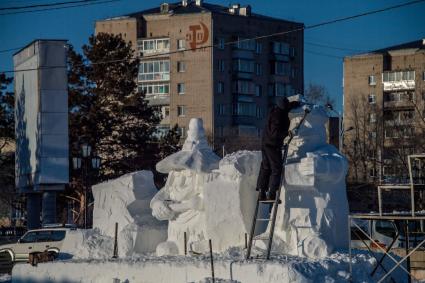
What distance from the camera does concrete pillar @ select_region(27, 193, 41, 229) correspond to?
127ft

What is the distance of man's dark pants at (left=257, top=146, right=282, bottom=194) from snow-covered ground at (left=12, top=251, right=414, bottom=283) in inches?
50.0

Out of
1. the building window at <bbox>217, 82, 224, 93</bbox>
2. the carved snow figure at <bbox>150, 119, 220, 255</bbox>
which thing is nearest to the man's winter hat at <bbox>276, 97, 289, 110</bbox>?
the carved snow figure at <bbox>150, 119, 220, 255</bbox>

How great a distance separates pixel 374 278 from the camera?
18781 millimetres

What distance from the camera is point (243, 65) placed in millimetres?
90750

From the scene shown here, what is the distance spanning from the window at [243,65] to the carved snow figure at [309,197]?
70399 millimetres

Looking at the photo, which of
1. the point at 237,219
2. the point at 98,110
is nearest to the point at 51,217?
the point at 98,110

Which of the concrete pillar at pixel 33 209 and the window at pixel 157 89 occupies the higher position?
the window at pixel 157 89

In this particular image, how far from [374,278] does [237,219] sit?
2.91 metres

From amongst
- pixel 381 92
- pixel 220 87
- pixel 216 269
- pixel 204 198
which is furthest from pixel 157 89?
pixel 216 269

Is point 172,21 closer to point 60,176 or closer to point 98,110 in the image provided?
point 98,110

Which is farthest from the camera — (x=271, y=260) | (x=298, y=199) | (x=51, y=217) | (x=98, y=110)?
(x=98, y=110)

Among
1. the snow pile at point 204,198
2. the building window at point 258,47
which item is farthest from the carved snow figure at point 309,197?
the building window at point 258,47

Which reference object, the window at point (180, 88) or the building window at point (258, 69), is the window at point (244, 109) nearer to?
the building window at point (258, 69)

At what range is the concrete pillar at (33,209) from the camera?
38688mm
